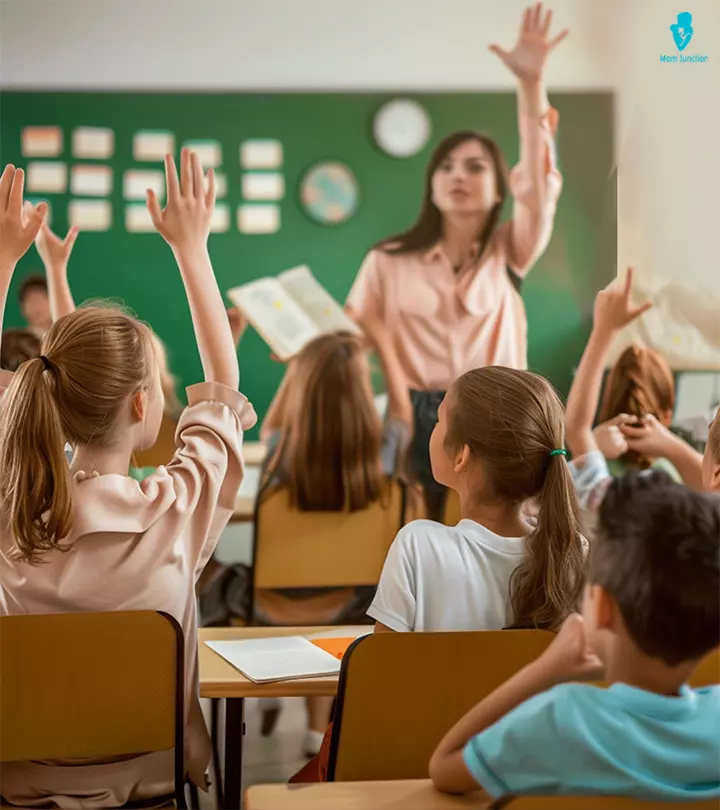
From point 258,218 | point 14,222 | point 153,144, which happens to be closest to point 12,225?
point 14,222

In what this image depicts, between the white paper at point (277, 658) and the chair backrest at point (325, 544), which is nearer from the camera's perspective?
the white paper at point (277, 658)

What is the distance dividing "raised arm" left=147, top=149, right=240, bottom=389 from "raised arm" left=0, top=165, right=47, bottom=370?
0.26 meters

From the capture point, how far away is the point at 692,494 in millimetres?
1096

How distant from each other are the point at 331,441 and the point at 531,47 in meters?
1.14

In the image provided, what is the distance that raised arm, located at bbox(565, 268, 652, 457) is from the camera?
8.45ft

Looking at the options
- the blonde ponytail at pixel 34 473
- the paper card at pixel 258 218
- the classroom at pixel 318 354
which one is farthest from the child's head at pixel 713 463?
the paper card at pixel 258 218

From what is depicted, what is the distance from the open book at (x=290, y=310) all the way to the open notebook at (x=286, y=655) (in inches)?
38.8

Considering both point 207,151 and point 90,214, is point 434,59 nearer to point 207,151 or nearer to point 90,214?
point 207,151

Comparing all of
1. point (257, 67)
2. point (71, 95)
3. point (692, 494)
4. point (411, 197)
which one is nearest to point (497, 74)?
point (411, 197)

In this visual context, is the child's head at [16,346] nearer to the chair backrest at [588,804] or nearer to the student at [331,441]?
the student at [331,441]

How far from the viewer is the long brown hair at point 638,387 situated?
261 cm

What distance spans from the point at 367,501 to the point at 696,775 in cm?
164

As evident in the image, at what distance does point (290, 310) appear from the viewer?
257 centimetres

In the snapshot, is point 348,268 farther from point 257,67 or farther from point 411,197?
point 257,67
